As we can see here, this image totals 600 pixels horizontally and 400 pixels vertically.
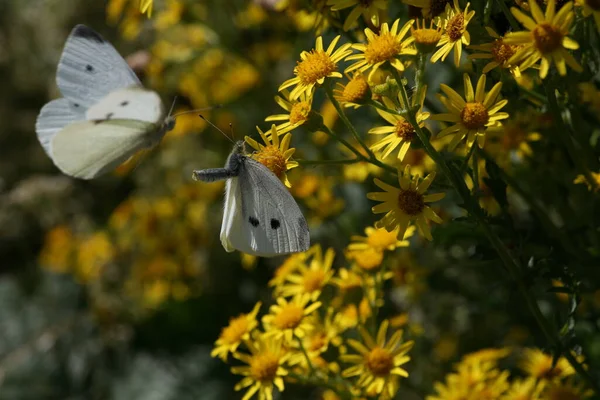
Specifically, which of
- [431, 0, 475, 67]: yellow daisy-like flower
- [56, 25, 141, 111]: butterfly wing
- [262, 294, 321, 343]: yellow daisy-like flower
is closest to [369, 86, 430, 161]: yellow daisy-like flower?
[431, 0, 475, 67]: yellow daisy-like flower

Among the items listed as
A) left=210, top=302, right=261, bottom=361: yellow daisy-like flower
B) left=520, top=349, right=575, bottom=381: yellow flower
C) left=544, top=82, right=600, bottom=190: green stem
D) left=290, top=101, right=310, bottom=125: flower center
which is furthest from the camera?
left=520, top=349, right=575, bottom=381: yellow flower

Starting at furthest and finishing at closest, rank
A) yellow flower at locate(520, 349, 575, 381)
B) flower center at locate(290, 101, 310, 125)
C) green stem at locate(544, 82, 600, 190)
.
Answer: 1. yellow flower at locate(520, 349, 575, 381)
2. flower center at locate(290, 101, 310, 125)
3. green stem at locate(544, 82, 600, 190)

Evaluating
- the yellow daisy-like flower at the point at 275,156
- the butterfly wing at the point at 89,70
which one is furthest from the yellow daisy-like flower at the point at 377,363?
the butterfly wing at the point at 89,70

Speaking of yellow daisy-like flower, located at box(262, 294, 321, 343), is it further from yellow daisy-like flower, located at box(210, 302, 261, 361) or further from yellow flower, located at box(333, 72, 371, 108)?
yellow flower, located at box(333, 72, 371, 108)

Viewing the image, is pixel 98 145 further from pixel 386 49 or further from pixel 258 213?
pixel 386 49

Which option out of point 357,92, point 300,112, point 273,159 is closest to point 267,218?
point 273,159

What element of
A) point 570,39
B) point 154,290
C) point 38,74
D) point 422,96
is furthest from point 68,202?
point 570,39
